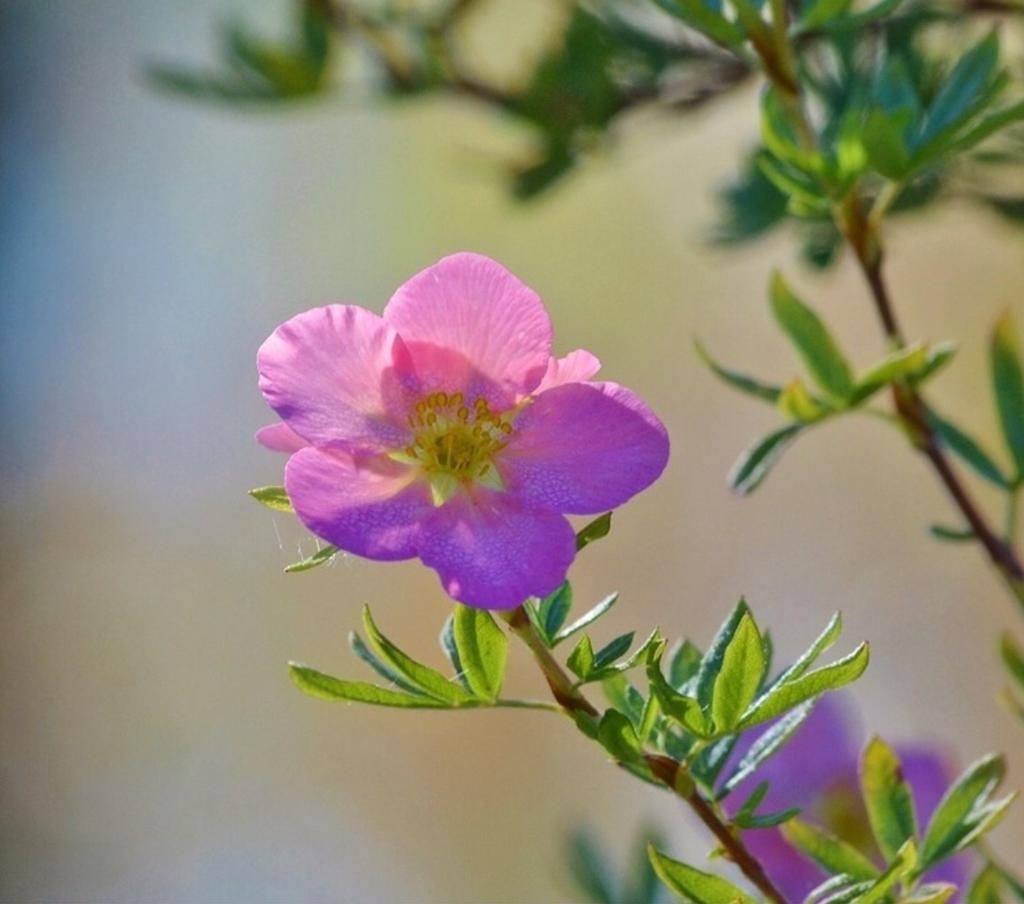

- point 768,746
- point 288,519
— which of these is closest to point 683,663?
point 768,746

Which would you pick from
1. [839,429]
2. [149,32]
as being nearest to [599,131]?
[839,429]

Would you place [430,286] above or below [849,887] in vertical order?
above

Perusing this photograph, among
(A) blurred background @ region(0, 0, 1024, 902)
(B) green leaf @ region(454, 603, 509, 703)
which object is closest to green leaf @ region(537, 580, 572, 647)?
(B) green leaf @ region(454, 603, 509, 703)

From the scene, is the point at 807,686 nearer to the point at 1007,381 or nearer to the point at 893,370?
the point at 893,370

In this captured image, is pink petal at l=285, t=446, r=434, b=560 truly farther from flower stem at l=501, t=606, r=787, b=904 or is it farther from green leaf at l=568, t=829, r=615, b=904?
green leaf at l=568, t=829, r=615, b=904

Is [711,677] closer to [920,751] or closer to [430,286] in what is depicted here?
[430,286]

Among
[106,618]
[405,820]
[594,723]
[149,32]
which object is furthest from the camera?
[149,32]
